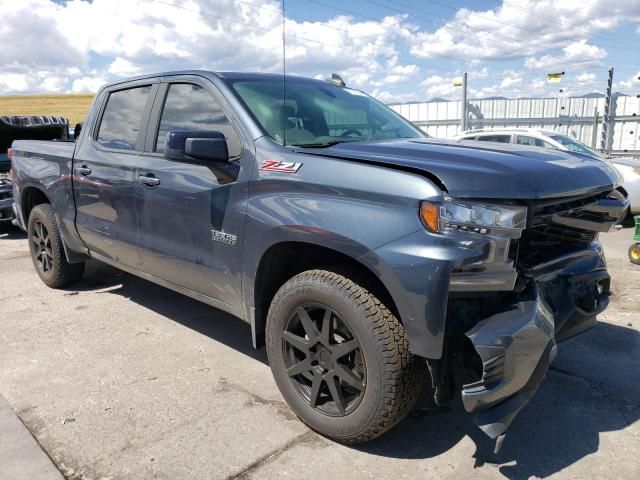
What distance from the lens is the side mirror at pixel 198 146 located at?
283 centimetres

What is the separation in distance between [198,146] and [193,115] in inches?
27.4

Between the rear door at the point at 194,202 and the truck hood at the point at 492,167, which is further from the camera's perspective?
the rear door at the point at 194,202

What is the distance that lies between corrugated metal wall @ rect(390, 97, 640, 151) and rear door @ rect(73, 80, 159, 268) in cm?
1456

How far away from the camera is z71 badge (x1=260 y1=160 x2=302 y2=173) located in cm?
269

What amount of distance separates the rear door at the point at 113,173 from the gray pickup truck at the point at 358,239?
0.03 metres

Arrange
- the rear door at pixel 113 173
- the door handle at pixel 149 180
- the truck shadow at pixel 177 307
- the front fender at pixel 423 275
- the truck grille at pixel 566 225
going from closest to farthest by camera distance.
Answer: the front fender at pixel 423 275 < the truck grille at pixel 566 225 < the door handle at pixel 149 180 < the rear door at pixel 113 173 < the truck shadow at pixel 177 307

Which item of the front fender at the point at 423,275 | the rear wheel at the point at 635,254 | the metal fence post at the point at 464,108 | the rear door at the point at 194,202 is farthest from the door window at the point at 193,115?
the metal fence post at the point at 464,108

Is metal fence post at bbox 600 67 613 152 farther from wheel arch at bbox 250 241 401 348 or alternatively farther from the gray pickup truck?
wheel arch at bbox 250 241 401 348

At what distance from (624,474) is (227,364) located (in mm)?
2379

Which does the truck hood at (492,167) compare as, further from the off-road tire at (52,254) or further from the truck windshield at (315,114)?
the off-road tire at (52,254)

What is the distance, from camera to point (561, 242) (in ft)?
9.33

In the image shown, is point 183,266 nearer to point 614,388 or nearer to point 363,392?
point 363,392

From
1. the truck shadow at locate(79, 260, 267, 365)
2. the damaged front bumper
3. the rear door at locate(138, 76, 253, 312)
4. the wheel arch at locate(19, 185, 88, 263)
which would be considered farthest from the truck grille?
the wheel arch at locate(19, 185, 88, 263)

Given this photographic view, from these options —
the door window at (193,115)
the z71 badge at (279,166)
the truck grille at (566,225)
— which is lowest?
the truck grille at (566,225)
